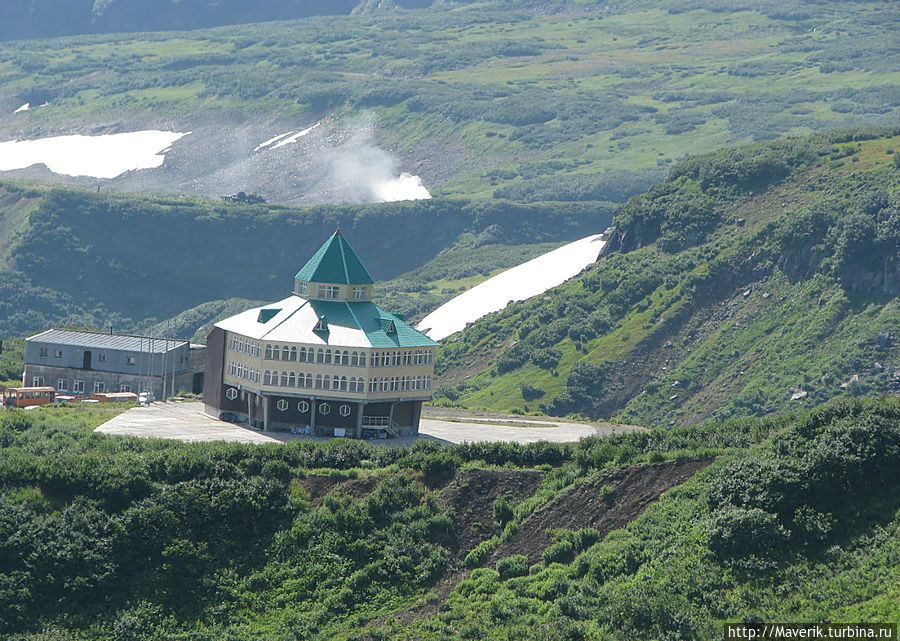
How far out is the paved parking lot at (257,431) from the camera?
98.8 meters

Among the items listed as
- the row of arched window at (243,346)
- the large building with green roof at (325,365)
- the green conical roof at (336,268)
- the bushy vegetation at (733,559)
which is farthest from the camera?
the green conical roof at (336,268)

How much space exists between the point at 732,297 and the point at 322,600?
96894 mm

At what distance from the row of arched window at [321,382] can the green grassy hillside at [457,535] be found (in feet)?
33.3

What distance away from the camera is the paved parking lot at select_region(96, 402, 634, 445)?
98.8m

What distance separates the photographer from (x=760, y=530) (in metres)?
72.1

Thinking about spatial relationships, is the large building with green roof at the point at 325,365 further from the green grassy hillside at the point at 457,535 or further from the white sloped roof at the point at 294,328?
the green grassy hillside at the point at 457,535

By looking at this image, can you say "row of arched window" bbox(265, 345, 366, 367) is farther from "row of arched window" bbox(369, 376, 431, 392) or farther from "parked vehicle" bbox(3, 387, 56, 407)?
"parked vehicle" bbox(3, 387, 56, 407)

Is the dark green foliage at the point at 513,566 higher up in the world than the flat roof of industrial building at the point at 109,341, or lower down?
lower down

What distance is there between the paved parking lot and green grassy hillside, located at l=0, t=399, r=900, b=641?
8.23m

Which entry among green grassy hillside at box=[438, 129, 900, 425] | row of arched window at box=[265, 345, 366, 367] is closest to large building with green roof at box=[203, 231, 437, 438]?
row of arched window at box=[265, 345, 366, 367]


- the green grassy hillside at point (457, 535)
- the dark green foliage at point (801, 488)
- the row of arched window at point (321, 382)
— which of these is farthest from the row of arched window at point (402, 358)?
→ the dark green foliage at point (801, 488)

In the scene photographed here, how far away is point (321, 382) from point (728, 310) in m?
73.5

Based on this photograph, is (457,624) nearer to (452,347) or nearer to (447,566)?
(447,566)

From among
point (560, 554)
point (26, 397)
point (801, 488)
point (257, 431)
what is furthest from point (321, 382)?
point (801, 488)
